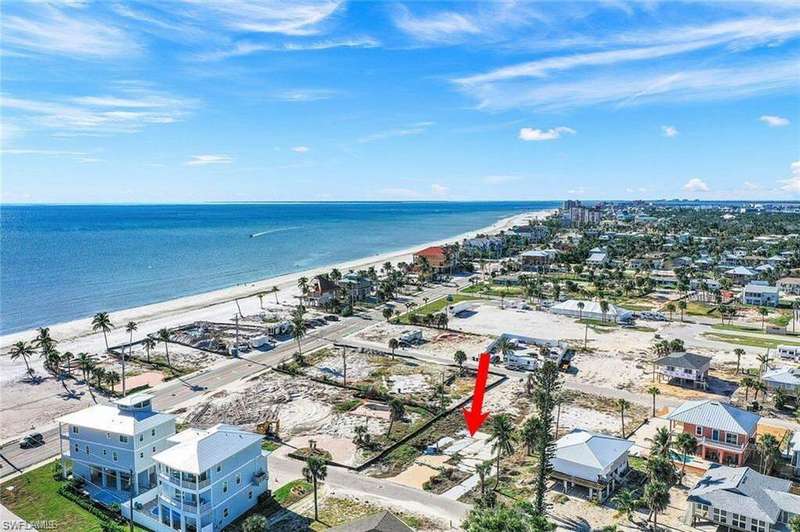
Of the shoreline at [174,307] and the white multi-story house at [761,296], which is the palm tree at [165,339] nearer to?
the shoreline at [174,307]

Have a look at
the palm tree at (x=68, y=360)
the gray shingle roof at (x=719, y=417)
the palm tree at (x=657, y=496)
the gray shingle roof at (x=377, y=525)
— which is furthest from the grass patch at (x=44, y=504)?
the gray shingle roof at (x=719, y=417)

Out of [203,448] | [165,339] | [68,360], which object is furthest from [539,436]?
[68,360]

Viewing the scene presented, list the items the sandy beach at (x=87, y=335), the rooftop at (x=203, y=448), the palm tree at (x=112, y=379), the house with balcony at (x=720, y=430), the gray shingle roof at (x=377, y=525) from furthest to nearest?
the palm tree at (x=112, y=379), the sandy beach at (x=87, y=335), the house with balcony at (x=720, y=430), the rooftop at (x=203, y=448), the gray shingle roof at (x=377, y=525)

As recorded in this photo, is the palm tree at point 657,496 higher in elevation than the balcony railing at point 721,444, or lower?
higher

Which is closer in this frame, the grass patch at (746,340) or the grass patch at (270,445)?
the grass patch at (270,445)

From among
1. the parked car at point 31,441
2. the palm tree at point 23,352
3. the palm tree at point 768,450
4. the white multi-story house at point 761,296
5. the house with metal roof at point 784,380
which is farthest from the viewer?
the white multi-story house at point 761,296

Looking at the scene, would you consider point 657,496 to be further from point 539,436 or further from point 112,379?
point 112,379

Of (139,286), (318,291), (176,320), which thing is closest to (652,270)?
(318,291)
